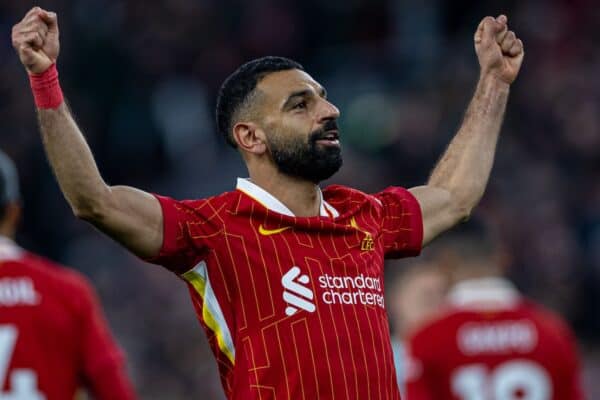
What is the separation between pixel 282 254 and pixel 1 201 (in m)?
2.00

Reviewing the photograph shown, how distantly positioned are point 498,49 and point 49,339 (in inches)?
90.6

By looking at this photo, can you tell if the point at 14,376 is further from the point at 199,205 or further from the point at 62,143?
the point at 62,143

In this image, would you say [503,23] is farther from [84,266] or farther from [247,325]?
[84,266]

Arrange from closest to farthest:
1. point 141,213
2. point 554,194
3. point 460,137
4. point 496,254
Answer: point 141,213 → point 460,137 → point 496,254 → point 554,194

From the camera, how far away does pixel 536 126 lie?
549 inches

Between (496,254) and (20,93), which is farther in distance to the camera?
(20,93)

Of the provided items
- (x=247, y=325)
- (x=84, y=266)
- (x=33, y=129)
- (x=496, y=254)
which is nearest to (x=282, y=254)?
(x=247, y=325)

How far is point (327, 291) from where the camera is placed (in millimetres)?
4770

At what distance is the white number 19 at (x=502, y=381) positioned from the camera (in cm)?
659

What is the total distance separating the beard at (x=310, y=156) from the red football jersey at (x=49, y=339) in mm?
1638

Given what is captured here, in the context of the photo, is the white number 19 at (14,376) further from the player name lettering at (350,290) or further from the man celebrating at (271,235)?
the player name lettering at (350,290)

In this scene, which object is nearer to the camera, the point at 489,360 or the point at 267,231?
the point at 267,231

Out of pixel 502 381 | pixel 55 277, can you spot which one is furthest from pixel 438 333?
pixel 55 277

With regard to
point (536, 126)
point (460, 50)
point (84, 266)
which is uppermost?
point (460, 50)
